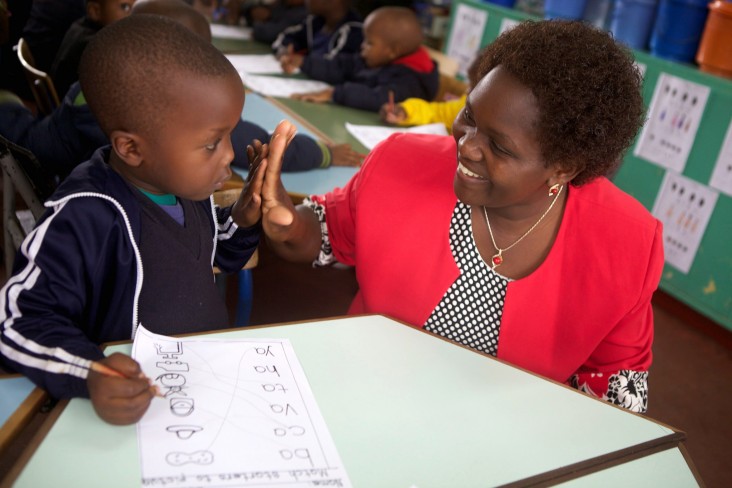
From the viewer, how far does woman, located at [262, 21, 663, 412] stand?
1.15 m

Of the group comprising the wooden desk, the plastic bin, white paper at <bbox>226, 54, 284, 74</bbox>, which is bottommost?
the wooden desk

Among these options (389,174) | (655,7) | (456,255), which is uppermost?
(655,7)

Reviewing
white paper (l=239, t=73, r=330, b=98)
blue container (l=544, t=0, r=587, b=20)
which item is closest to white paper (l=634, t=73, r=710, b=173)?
blue container (l=544, t=0, r=587, b=20)

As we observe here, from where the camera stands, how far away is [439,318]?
1388 mm

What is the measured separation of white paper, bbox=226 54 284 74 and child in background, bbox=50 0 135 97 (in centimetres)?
81

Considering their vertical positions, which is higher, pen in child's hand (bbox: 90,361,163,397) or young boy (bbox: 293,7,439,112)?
young boy (bbox: 293,7,439,112)

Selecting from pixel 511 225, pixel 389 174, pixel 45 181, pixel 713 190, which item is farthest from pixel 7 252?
pixel 713 190

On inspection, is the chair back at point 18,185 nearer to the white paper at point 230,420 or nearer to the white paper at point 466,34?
the white paper at point 230,420

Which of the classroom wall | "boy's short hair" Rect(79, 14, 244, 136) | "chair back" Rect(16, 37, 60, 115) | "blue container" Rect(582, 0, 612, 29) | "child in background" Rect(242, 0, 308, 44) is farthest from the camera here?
"child in background" Rect(242, 0, 308, 44)

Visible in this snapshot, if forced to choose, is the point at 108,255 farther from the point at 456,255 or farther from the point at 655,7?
the point at 655,7

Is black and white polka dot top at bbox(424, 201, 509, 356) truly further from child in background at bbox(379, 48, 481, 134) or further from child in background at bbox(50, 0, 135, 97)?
child in background at bbox(50, 0, 135, 97)

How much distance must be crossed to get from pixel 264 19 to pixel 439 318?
332 cm

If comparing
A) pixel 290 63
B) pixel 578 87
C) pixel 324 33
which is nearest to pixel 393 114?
pixel 290 63

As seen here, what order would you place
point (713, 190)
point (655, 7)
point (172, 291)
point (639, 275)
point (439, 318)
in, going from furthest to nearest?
point (655, 7) < point (713, 190) < point (439, 318) < point (639, 275) < point (172, 291)
